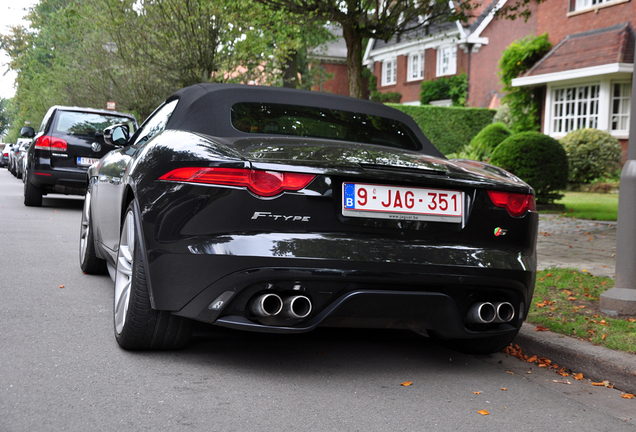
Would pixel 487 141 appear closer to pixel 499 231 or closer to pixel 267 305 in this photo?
pixel 499 231

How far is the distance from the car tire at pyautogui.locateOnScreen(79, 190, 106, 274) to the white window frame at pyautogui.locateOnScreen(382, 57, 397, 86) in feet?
124

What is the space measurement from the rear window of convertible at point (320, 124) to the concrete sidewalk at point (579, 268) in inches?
55.9

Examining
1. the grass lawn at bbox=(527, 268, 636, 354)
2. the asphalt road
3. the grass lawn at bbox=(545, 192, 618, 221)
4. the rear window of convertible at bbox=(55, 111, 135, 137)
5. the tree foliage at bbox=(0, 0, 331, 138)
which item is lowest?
the asphalt road

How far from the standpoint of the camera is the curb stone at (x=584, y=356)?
12.6ft

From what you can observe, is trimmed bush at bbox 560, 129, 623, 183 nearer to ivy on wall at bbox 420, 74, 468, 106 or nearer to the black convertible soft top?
ivy on wall at bbox 420, 74, 468, 106

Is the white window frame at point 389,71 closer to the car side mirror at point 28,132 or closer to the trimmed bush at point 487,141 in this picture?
the trimmed bush at point 487,141

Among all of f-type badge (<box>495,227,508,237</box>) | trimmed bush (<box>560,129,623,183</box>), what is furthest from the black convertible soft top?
trimmed bush (<box>560,129,623,183</box>)

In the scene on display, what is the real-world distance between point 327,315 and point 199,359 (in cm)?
87

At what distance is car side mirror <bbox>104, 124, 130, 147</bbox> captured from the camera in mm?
5488

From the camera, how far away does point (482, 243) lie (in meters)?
3.63

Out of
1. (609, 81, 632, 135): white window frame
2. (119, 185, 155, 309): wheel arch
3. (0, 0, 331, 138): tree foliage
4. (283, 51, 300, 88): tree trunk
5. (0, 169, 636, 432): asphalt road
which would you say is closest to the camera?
(0, 169, 636, 432): asphalt road

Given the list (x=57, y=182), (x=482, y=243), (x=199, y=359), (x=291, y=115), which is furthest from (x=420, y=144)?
(x=57, y=182)

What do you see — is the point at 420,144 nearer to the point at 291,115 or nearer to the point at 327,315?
the point at 291,115

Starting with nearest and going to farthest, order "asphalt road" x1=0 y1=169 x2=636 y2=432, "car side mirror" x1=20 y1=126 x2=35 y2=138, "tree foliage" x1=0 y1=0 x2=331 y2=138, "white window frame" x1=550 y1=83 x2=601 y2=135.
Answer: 1. "asphalt road" x1=0 y1=169 x2=636 y2=432
2. "car side mirror" x1=20 y1=126 x2=35 y2=138
3. "tree foliage" x1=0 y1=0 x2=331 y2=138
4. "white window frame" x1=550 y1=83 x2=601 y2=135
